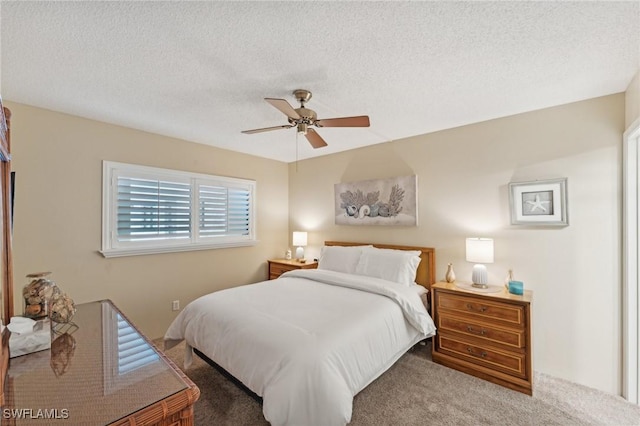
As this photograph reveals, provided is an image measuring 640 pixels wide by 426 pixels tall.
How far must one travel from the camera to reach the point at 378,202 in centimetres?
379

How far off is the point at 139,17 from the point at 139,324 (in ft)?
10.2

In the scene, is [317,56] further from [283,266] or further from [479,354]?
[283,266]

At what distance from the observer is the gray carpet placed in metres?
2.00

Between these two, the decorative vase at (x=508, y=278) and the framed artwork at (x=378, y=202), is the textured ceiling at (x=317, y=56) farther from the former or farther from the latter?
the decorative vase at (x=508, y=278)

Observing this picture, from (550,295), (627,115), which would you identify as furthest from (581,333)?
(627,115)

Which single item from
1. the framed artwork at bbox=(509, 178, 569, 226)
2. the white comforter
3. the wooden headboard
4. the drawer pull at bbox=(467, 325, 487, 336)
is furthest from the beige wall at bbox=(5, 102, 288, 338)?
the framed artwork at bbox=(509, 178, 569, 226)

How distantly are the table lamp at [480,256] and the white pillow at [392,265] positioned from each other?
61cm

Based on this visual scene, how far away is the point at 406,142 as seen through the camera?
3.58m

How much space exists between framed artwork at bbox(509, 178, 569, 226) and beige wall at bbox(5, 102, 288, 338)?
11.9 feet

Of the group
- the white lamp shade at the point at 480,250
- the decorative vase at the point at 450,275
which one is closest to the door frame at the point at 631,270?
the white lamp shade at the point at 480,250

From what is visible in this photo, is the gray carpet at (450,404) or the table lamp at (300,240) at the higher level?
the table lamp at (300,240)

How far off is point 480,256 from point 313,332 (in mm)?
1838

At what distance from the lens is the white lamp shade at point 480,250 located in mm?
2662

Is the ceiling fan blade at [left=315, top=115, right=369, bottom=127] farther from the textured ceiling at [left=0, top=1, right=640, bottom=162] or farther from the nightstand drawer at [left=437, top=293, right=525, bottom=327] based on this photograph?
the nightstand drawer at [left=437, top=293, right=525, bottom=327]
